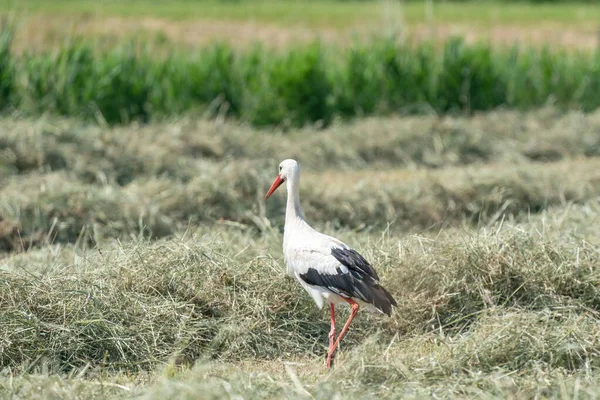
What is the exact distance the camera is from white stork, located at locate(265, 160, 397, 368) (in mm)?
5359

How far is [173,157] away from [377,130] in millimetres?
2929

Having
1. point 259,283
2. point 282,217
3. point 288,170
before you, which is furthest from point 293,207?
point 282,217

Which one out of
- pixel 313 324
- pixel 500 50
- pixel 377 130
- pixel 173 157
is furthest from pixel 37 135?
pixel 500 50

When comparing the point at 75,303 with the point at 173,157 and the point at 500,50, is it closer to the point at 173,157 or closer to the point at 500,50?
the point at 173,157

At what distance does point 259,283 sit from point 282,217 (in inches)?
104

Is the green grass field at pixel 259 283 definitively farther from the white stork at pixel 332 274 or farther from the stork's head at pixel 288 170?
the stork's head at pixel 288 170

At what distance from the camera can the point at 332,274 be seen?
544 cm

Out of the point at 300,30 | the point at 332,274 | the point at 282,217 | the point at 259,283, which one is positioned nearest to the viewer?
the point at 332,274

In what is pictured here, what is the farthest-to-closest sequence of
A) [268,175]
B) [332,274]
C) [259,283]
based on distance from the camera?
[268,175] → [259,283] → [332,274]

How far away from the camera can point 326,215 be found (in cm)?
888

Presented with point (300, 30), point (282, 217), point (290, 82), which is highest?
point (290, 82)

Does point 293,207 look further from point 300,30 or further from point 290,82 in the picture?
point 300,30

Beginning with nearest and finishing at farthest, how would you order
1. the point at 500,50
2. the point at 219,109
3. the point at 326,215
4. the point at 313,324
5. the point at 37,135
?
the point at 313,324 < the point at 326,215 < the point at 37,135 < the point at 219,109 < the point at 500,50

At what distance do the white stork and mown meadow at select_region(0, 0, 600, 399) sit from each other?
0.26 meters
